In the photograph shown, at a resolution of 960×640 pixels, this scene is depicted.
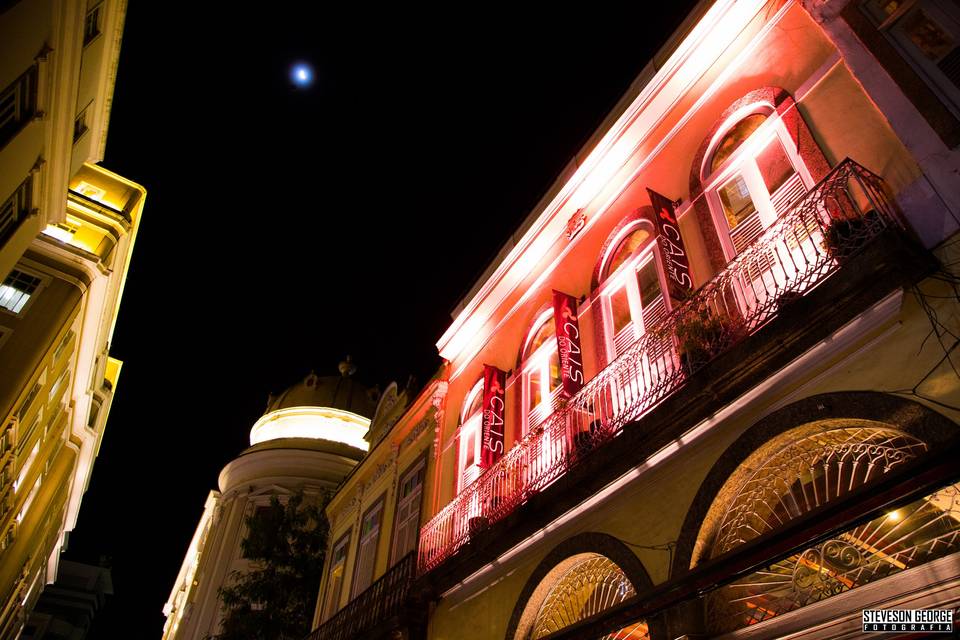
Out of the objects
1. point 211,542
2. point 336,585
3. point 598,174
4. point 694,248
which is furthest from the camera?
point 211,542

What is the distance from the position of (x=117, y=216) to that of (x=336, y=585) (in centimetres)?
1451

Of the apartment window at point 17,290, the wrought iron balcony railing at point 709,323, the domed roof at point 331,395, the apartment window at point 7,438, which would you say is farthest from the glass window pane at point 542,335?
the domed roof at point 331,395

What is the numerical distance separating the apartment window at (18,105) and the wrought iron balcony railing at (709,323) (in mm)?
10543

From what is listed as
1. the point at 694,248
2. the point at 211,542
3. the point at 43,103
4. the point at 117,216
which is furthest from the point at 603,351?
the point at 211,542

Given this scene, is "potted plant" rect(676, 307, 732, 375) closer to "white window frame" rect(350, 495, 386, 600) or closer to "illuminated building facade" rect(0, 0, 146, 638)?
"illuminated building facade" rect(0, 0, 146, 638)

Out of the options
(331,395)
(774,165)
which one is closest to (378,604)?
(774,165)

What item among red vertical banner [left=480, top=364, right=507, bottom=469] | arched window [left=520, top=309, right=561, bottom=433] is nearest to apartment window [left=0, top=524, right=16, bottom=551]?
red vertical banner [left=480, top=364, right=507, bottom=469]

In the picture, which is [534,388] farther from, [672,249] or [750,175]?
[750,175]

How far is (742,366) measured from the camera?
6289 millimetres

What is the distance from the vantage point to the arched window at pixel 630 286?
9.11m

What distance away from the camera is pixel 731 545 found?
20.5 ft

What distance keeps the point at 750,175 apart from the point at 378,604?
10.8 m

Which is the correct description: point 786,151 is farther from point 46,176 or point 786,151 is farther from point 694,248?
point 46,176

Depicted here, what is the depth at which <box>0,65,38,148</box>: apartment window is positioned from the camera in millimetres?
10758
